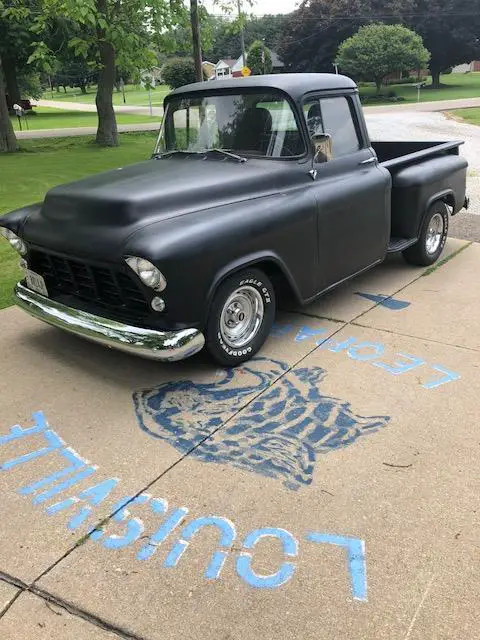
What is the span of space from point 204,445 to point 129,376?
0.97 m

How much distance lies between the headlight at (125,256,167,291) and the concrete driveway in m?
0.73

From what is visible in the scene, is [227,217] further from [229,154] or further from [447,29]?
[447,29]

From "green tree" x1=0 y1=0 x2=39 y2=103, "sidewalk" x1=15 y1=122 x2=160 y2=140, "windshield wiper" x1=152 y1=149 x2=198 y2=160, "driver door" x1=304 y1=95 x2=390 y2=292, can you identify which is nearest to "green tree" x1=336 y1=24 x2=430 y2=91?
"green tree" x1=0 y1=0 x2=39 y2=103

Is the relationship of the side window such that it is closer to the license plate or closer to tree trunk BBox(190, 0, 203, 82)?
the license plate

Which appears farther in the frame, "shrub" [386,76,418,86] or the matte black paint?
"shrub" [386,76,418,86]

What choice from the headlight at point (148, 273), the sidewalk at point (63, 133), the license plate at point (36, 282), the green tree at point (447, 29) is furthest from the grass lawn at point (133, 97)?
the headlight at point (148, 273)

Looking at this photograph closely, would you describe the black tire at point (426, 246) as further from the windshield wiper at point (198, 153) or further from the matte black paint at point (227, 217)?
the windshield wiper at point (198, 153)

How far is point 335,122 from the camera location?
4.72 m

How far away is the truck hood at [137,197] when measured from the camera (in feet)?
11.7

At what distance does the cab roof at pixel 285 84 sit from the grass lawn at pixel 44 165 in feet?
8.45

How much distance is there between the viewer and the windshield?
4.33 m

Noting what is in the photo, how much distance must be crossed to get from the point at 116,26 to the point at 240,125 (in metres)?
8.08

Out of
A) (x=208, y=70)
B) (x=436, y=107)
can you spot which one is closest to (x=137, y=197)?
(x=436, y=107)

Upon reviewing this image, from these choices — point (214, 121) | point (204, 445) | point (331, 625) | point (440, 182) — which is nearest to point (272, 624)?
point (331, 625)
